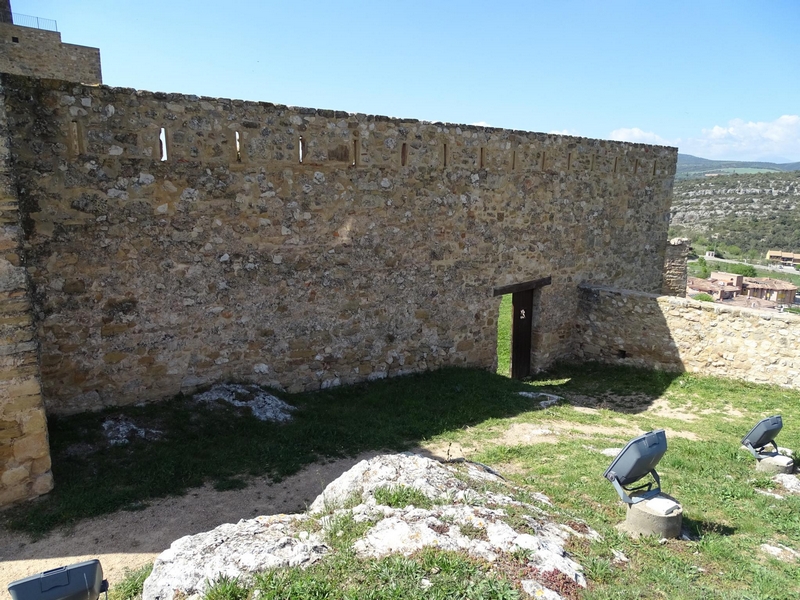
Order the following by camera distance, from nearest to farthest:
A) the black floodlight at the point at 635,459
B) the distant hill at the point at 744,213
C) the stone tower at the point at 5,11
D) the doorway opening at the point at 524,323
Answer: the black floodlight at the point at 635,459 < the doorway opening at the point at 524,323 < the stone tower at the point at 5,11 < the distant hill at the point at 744,213

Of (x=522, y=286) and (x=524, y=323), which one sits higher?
(x=522, y=286)

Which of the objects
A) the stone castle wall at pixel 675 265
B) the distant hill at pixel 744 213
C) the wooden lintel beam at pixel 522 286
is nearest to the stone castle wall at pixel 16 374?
the wooden lintel beam at pixel 522 286

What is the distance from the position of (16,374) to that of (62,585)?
2.73 m

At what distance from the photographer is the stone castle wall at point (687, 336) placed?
998cm

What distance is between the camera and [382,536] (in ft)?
12.3

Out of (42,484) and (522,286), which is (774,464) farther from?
(42,484)

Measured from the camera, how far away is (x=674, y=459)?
644 cm

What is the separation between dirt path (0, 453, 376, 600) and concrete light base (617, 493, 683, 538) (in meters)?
2.74

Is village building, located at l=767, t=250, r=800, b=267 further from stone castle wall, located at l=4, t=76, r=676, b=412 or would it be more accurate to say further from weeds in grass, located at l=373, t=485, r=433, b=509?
weeds in grass, located at l=373, t=485, r=433, b=509

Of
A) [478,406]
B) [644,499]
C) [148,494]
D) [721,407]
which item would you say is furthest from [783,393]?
[148,494]

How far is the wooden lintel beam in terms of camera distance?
35.2ft

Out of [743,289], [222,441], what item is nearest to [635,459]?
[222,441]

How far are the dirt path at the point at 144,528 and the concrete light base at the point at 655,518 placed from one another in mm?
2742

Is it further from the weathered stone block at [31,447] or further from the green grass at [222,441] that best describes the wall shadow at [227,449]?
the weathered stone block at [31,447]
